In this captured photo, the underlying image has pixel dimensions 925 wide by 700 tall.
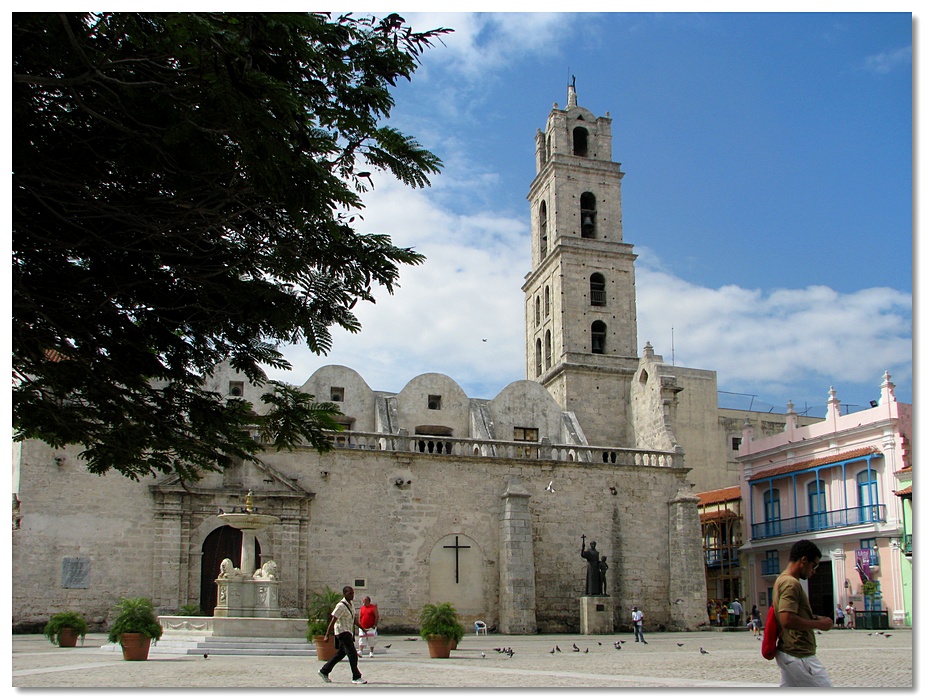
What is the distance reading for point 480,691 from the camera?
343 inches

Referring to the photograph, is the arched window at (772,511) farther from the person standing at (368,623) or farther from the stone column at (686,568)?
the person standing at (368,623)

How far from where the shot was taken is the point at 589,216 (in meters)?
37.2

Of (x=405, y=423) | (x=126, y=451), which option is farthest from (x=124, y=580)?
(x=126, y=451)

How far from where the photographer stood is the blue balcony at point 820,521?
30.2 m

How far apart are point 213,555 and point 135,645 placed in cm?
1131

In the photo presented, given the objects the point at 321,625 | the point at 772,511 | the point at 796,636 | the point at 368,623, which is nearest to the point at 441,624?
the point at 368,623

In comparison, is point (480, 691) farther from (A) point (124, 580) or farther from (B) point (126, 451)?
(A) point (124, 580)

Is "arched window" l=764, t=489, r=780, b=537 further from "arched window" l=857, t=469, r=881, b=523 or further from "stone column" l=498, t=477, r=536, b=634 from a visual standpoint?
"stone column" l=498, t=477, r=536, b=634

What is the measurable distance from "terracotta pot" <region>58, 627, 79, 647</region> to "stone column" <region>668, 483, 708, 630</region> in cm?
1720

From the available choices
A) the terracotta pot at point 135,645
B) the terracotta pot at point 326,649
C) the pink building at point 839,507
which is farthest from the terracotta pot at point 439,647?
the pink building at point 839,507

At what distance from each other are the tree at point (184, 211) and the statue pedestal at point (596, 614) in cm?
1938

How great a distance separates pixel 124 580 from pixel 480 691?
1841cm

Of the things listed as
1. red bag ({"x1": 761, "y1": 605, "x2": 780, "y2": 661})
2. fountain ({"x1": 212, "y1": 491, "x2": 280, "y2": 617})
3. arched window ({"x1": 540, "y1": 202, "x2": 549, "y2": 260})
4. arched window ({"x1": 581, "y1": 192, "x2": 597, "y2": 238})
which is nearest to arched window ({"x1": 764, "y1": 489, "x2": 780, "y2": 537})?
arched window ({"x1": 581, "y1": 192, "x2": 597, "y2": 238})

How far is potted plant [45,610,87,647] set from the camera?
17859 millimetres
